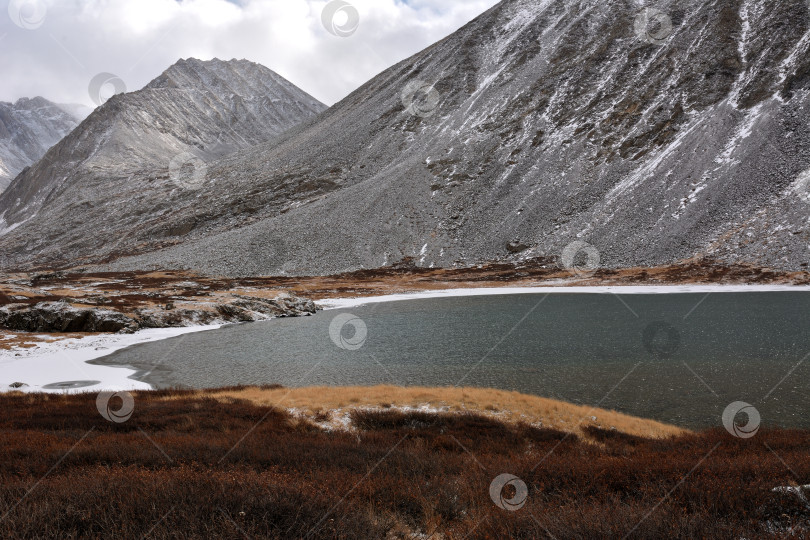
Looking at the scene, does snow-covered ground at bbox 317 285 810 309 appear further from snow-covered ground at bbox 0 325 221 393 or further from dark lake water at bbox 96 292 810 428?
snow-covered ground at bbox 0 325 221 393

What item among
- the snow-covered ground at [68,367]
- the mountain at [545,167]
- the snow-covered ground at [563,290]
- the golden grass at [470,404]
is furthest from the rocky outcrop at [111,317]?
the mountain at [545,167]

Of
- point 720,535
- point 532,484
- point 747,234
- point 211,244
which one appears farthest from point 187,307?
point 747,234

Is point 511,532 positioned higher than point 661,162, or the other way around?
point 661,162

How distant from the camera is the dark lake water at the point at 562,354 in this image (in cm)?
2166

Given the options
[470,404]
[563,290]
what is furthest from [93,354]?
[563,290]

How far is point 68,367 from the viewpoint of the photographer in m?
30.2

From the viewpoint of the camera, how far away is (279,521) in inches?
231

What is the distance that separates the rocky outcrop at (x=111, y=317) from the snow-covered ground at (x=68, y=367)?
14.4ft

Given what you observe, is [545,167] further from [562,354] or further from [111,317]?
[111,317]

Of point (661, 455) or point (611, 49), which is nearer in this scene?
point (661, 455)

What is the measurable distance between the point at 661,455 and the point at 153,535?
37.9ft

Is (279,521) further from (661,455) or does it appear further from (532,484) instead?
(661,455)

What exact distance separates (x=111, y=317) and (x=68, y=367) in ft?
58.3

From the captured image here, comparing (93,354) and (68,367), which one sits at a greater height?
(93,354)
